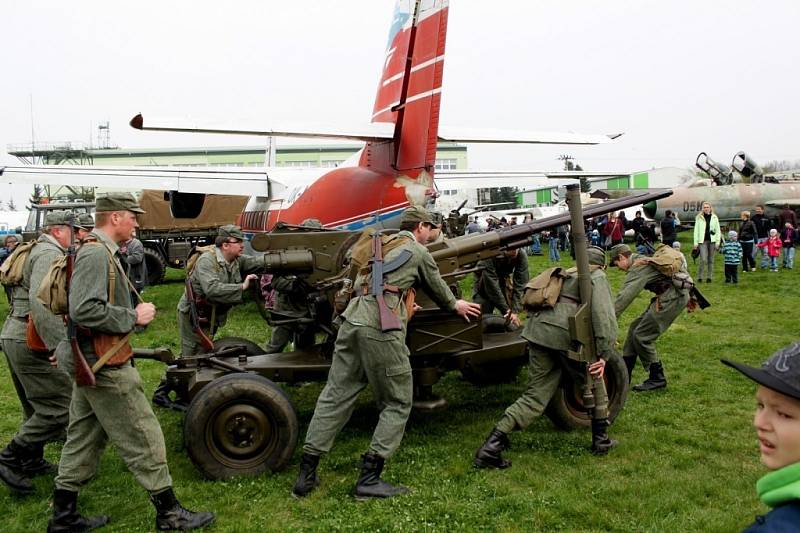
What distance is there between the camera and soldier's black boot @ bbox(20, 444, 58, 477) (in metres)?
5.08

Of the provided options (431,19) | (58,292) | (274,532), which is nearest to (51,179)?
(431,19)

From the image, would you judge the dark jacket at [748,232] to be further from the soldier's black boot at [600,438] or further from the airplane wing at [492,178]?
the soldier's black boot at [600,438]

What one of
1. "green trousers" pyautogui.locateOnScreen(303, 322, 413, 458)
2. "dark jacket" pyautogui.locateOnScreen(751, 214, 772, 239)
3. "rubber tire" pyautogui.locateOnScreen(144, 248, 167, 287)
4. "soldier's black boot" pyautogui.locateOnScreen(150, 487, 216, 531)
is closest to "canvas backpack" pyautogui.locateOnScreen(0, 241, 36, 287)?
"soldier's black boot" pyautogui.locateOnScreen(150, 487, 216, 531)

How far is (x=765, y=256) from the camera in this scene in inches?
663

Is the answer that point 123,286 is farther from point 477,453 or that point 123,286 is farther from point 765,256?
point 765,256

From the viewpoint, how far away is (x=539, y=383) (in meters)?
5.34

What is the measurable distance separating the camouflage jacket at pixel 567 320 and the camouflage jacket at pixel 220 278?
2701mm

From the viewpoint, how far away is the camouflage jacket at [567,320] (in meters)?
5.09

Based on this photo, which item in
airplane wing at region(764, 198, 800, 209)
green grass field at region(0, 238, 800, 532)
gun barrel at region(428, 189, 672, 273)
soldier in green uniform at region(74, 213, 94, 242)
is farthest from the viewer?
airplane wing at region(764, 198, 800, 209)

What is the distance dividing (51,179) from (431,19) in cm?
897

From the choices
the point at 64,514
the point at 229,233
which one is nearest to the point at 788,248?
the point at 229,233

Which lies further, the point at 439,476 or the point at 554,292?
the point at 554,292

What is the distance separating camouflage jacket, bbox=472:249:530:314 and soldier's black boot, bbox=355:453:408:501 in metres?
4.52

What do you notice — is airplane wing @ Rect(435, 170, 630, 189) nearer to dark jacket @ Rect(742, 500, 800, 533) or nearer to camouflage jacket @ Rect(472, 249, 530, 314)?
camouflage jacket @ Rect(472, 249, 530, 314)
